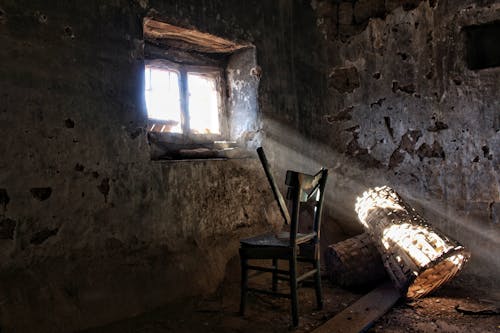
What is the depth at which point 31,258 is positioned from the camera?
2277 mm

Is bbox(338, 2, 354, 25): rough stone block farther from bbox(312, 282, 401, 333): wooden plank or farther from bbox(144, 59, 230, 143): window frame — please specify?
bbox(312, 282, 401, 333): wooden plank

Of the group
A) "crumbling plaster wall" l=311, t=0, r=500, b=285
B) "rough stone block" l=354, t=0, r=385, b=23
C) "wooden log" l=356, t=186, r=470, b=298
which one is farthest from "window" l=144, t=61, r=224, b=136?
"wooden log" l=356, t=186, r=470, b=298

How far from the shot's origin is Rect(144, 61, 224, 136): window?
136 inches

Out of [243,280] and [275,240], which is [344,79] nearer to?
[275,240]

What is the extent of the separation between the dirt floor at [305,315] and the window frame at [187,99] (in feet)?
4.44

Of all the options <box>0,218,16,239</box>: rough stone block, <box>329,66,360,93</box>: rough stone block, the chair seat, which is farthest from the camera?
<box>329,66,360,93</box>: rough stone block

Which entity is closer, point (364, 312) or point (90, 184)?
point (90, 184)

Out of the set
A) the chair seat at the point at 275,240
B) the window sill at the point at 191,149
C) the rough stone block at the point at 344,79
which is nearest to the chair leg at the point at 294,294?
the chair seat at the point at 275,240

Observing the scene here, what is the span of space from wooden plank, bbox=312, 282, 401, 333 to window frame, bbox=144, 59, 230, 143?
1.93 metres

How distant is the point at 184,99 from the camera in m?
3.68

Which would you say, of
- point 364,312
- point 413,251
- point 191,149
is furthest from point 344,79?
point 364,312

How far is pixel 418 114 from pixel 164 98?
242cm

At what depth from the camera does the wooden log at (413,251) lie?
2658 millimetres

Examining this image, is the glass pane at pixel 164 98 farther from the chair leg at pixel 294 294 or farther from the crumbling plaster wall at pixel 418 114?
the chair leg at pixel 294 294
